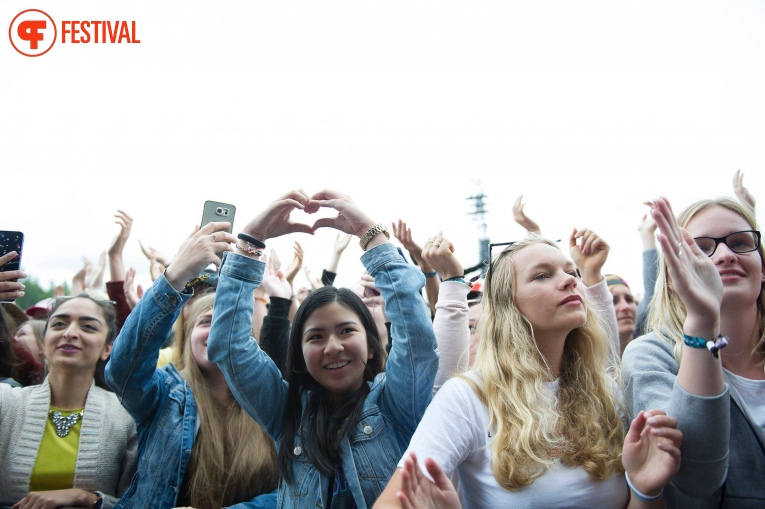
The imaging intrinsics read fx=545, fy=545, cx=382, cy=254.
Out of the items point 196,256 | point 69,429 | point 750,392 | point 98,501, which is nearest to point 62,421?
point 69,429

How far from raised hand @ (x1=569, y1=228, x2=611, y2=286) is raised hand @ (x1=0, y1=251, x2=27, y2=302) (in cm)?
284

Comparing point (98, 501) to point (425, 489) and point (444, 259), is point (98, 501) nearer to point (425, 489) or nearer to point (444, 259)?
point (425, 489)

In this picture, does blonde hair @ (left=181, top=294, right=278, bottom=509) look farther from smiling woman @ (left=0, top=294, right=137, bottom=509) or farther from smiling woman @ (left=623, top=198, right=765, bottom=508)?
smiling woman @ (left=623, top=198, right=765, bottom=508)

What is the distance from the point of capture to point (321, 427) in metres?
2.27

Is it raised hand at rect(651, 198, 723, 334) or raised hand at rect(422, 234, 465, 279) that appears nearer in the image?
raised hand at rect(651, 198, 723, 334)

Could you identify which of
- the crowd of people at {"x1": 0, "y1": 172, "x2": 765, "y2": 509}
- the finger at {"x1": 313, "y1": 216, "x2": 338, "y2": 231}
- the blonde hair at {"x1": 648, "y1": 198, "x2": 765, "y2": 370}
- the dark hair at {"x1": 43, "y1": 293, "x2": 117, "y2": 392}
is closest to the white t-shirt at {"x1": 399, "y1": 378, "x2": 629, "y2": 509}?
the crowd of people at {"x1": 0, "y1": 172, "x2": 765, "y2": 509}

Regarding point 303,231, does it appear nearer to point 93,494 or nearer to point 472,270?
point 93,494

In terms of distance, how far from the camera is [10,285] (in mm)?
2721

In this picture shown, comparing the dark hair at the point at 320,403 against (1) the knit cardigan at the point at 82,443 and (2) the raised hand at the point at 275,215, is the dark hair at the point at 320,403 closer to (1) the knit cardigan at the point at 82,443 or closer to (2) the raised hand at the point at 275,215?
(2) the raised hand at the point at 275,215

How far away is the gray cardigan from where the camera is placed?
5.49ft

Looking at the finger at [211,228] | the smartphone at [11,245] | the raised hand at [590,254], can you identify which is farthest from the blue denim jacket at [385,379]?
the smartphone at [11,245]

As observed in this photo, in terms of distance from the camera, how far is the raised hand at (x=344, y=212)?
7.59 ft

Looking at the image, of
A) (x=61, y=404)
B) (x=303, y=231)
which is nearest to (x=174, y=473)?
(x=61, y=404)

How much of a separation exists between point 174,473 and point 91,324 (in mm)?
1198
